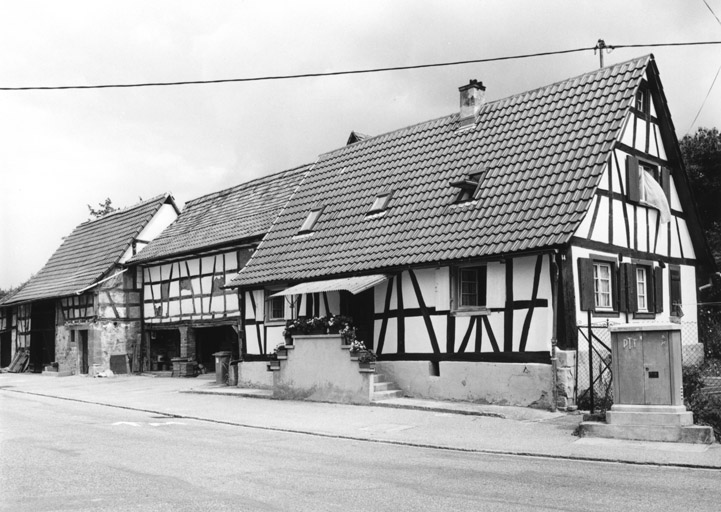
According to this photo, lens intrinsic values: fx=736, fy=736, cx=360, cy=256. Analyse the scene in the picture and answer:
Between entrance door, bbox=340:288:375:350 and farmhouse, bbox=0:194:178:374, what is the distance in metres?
15.8

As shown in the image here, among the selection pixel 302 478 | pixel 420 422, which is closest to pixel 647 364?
pixel 420 422

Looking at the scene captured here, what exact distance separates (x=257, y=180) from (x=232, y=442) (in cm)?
2016

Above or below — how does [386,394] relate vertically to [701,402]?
below

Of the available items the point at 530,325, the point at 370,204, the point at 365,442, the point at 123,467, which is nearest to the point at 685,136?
the point at 370,204

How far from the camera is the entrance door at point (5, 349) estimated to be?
133ft

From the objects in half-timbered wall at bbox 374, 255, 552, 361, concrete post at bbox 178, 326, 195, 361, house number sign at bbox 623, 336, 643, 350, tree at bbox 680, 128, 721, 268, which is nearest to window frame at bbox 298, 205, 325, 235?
half-timbered wall at bbox 374, 255, 552, 361

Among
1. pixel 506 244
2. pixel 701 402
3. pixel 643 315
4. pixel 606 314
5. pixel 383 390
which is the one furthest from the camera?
pixel 643 315

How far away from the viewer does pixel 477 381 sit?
16.1 m

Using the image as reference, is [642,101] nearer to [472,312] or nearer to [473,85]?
[473,85]

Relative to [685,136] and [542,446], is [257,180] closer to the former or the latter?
[685,136]

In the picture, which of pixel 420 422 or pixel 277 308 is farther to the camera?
pixel 277 308

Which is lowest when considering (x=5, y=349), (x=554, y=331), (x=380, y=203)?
(x=5, y=349)

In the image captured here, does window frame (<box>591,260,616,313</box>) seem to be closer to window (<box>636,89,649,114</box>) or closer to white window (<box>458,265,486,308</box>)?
white window (<box>458,265,486,308</box>)

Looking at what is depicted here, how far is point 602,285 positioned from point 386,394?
5515 millimetres
